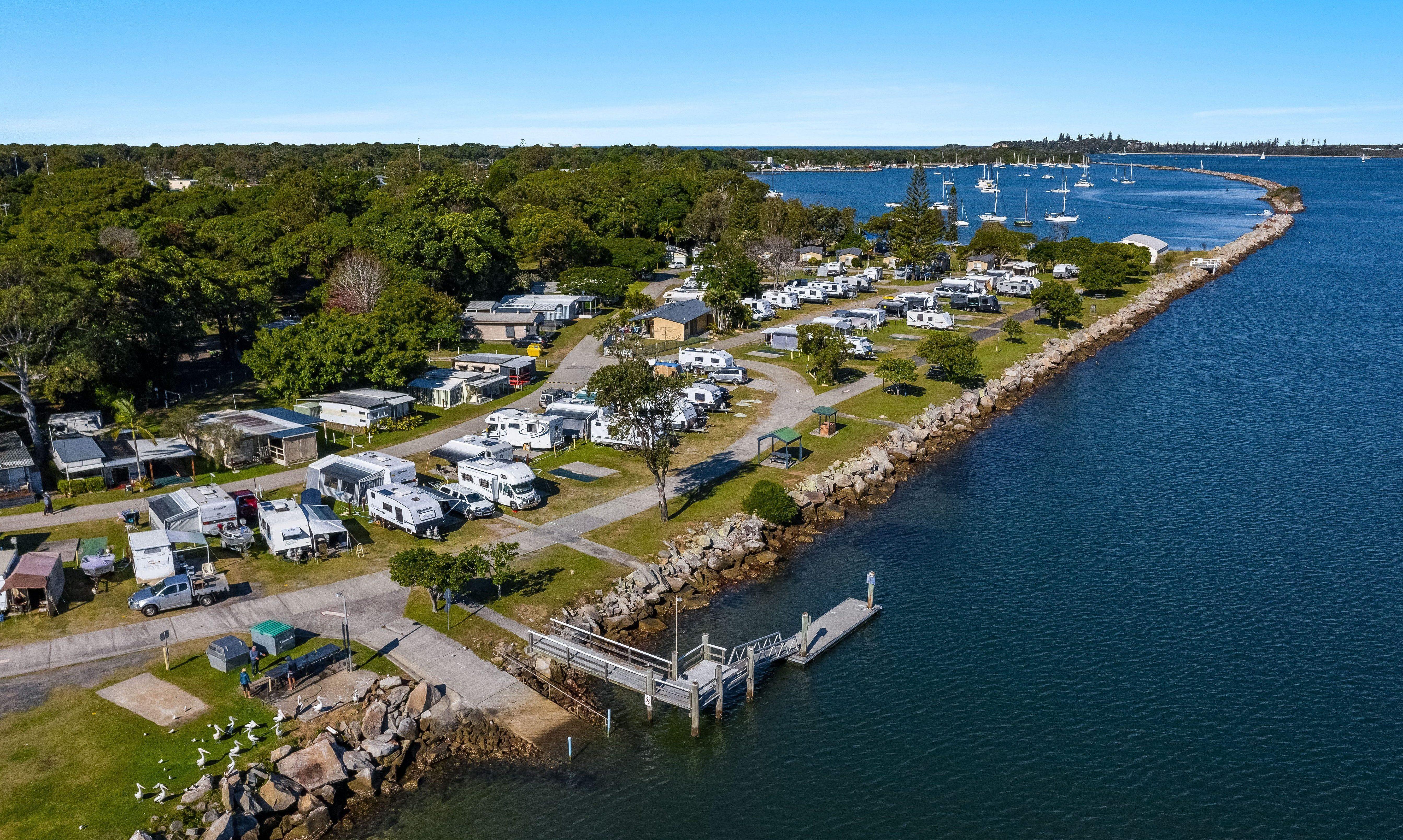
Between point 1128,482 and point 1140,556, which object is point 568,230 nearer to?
point 1128,482

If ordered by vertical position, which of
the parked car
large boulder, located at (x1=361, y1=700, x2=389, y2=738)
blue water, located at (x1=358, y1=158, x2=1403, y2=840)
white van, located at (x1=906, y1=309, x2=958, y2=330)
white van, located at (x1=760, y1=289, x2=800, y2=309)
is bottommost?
blue water, located at (x1=358, y1=158, x2=1403, y2=840)

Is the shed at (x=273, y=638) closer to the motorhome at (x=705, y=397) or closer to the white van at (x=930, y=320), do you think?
the motorhome at (x=705, y=397)

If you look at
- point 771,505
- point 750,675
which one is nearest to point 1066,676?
point 750,675

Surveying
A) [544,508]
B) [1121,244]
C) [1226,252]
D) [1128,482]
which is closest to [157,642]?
[544,508]

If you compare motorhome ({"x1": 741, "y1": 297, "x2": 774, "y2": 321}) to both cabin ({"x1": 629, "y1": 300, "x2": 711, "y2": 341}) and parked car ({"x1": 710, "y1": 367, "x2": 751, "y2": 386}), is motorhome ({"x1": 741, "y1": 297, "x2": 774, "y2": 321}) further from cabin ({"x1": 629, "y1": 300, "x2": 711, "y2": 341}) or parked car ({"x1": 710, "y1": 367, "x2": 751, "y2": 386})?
parked car ({"x1": 710, "y1": 367, "x2": 751, "y2": 386})

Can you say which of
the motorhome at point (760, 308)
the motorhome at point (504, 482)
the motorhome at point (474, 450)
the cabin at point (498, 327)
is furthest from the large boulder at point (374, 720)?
the motorhome at point (760, 308)

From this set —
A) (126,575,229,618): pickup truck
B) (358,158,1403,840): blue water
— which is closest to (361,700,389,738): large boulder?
(358,158,1403,840): blue water

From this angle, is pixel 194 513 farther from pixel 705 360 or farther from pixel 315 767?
pixel 705 360
